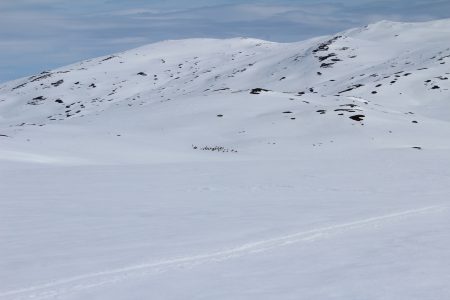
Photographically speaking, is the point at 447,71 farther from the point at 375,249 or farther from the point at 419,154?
the point at 375,249

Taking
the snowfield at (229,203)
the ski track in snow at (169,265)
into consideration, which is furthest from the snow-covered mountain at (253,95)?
the ski track in snow at (169,265)

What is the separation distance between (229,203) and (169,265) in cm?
617

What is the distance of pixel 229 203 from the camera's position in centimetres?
1488

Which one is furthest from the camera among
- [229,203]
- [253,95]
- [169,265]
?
[253,95]

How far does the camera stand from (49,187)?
17.7 meters

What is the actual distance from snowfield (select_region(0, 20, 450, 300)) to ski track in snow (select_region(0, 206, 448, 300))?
3 cm

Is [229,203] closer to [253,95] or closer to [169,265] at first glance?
[169,265]

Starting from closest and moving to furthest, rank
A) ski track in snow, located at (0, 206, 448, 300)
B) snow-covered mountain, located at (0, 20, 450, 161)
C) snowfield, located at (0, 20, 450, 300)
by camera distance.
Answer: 1. ski track in snow, located at (0, 206, 448, 300)
2. snowfield, located at (0, 20, 450, 300)
3. snow-covered mountain, located at (0, 20, 450, 161)

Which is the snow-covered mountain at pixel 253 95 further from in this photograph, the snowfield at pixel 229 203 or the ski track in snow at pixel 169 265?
the ski track in snow at pixel 169 265

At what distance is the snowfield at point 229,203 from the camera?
8.01 m

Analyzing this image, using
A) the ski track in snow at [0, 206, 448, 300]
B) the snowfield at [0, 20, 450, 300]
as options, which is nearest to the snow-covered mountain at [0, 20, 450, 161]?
the snowfield at [0, 20, 450, 300]

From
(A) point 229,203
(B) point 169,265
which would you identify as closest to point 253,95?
(A) point 229,203

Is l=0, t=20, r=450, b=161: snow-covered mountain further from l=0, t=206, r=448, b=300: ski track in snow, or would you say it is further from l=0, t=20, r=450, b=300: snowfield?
l=0, t=206, r=448, b=300: ski track in snow

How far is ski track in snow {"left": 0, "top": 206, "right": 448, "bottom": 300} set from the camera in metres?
7.61
